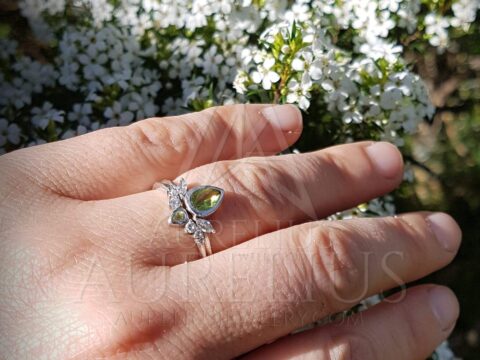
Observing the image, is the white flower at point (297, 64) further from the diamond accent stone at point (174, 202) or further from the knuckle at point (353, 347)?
the knuckle at point (353, 347)

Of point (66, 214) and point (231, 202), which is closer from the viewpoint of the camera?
point (66, 214)

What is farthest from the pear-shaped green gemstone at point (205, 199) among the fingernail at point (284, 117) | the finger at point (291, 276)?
the fingernail at point (284, 117)

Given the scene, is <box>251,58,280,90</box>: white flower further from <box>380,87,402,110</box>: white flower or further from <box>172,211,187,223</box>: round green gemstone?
<box>172,211,187,223</box>: round green gemstone

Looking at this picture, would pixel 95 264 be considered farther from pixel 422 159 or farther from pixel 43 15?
pixel 422 159

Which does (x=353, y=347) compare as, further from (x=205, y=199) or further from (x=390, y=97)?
(x=390, y=97)

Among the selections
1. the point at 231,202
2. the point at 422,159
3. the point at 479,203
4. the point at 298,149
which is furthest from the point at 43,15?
the point at 479,203

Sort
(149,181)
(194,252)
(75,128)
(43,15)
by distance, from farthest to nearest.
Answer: (43,15) → (75,128) → (149,181) → (194,252)

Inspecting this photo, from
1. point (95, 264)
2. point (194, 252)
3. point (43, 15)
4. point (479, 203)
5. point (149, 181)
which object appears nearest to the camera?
point (95, 264)
